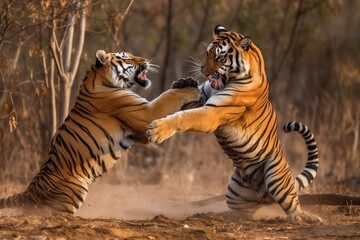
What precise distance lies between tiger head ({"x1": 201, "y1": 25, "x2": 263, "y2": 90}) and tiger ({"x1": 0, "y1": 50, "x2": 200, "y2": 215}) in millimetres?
199

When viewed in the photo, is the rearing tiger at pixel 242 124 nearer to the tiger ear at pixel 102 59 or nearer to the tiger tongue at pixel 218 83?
the tiger tongue at pixel 218 83

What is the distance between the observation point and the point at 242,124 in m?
7.27

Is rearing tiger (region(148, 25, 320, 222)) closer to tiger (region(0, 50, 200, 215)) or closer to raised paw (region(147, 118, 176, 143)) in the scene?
raised paw (region(147, 118, 176, 143))

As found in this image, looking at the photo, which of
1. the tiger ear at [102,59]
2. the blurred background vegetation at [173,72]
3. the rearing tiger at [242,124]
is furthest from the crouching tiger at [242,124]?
the blurred background vegetation at [173,72]

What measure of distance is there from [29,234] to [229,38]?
2658 millimetres

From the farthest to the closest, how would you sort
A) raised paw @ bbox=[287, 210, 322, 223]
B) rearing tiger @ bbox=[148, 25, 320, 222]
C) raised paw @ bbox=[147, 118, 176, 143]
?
raised paw @ bbox=[287, 210, 322, 223] → rearing tiger @ bbox=[148, 25, 320, 222] → raised paw @ bbox=[147, 118, 176, 143]

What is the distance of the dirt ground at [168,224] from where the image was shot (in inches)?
224

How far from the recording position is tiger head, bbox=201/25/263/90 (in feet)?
23.2

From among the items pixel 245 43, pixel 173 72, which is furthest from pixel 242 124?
pixel 173 72

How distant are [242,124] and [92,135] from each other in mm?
1302

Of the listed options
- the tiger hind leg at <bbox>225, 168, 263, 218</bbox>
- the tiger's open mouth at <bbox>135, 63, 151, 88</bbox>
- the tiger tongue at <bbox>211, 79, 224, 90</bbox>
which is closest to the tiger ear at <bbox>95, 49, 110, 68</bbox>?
the tiger's open mouth at <bbox>135, 63, 151, 88</bbox>

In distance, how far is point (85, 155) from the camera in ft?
23.8

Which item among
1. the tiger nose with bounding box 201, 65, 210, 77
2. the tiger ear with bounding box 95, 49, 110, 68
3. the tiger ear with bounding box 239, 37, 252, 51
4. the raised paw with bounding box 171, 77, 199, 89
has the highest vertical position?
Result: the tiger ear with bounding box 239, 37, 252, 51

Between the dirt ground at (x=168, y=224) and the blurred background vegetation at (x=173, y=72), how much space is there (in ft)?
4.40
